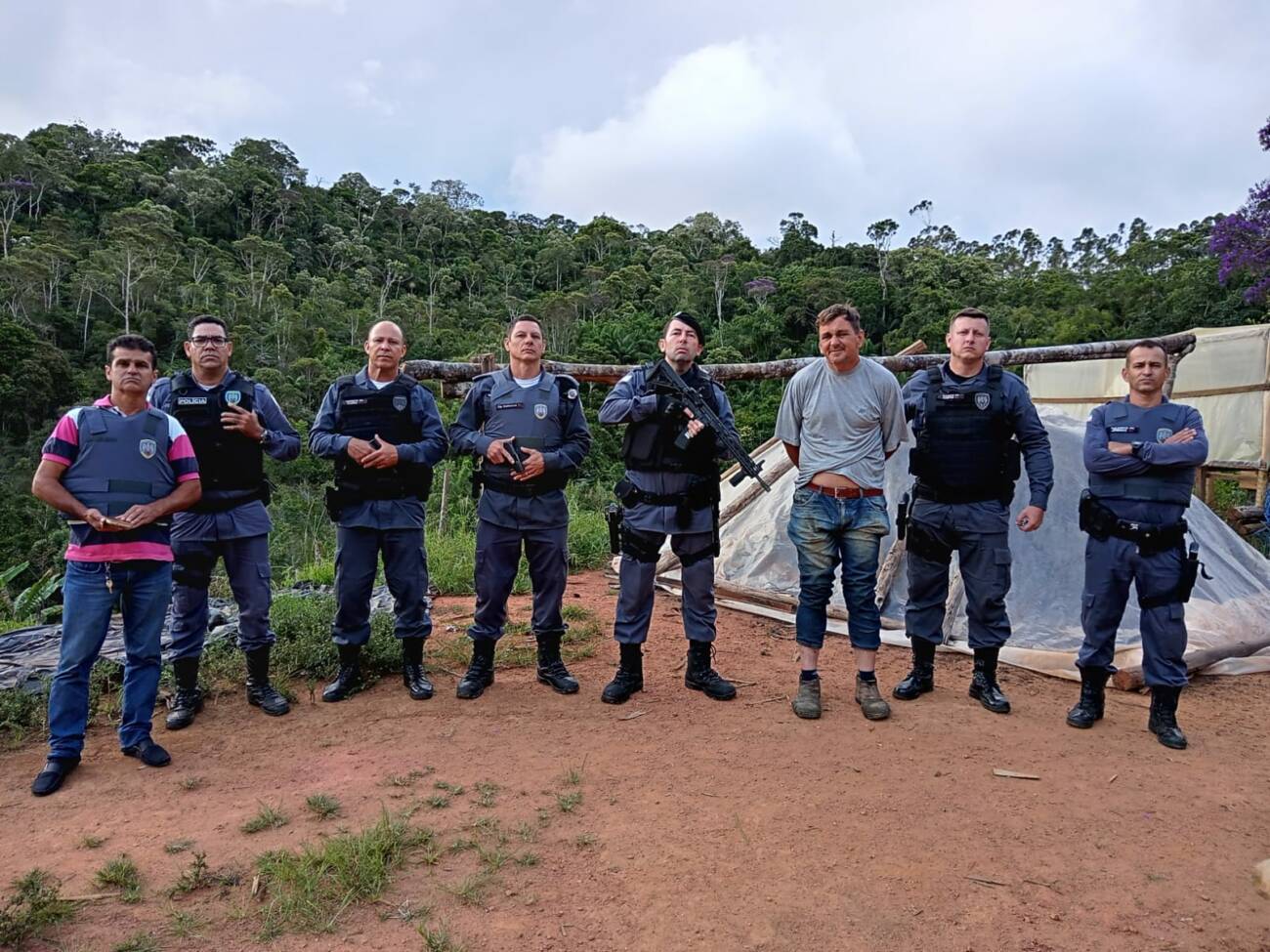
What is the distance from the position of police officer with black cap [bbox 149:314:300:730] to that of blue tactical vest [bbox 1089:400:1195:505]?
4.36m

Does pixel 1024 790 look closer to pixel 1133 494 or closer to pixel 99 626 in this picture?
pixel 1133 494

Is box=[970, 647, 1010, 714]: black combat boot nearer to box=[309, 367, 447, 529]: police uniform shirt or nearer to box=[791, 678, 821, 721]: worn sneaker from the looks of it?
box=[791, 678, 821, 721]: worn sneaker

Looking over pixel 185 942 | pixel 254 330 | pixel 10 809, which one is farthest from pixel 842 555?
pixel 254 330

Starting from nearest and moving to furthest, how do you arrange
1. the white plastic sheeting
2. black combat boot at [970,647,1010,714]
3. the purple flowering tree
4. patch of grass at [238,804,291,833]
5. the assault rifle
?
patch of grass at [238,804,291,833] < the assault rifle < black combat boot at [970,647,1010,714] < the white plastic sheeting < the purple flowering tree

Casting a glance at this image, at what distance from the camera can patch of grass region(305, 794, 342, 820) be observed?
9.50 feet

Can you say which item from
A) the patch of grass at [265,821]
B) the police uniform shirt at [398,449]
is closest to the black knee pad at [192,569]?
the police uniform shirt at [398,449]

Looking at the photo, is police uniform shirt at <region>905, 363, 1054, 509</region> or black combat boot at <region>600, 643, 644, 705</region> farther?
black combat boot at <region>600, 643, 644, 705</region>

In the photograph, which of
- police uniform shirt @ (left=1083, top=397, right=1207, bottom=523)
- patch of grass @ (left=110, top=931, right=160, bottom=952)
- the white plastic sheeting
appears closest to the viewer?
patch of grass @ (left=110, top=931, right=160, bottom=952)

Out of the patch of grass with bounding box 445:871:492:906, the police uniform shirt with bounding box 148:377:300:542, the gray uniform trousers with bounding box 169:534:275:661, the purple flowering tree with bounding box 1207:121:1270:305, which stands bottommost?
the patch of grass with bounding box 445:871:492:906

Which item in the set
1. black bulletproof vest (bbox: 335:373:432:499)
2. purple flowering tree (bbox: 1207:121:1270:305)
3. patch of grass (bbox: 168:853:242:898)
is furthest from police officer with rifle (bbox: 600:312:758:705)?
purple flowering tree (bbox: 1207:121:1270:305)

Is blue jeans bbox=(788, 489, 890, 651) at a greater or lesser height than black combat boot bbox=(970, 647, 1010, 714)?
greater

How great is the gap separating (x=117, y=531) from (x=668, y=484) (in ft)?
8.52

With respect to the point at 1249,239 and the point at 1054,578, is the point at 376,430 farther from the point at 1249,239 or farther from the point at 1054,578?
the point at 1249,239

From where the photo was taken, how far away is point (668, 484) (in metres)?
4.14
